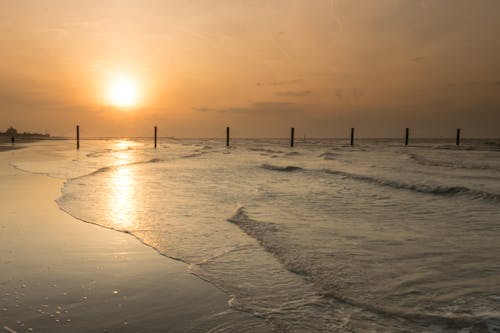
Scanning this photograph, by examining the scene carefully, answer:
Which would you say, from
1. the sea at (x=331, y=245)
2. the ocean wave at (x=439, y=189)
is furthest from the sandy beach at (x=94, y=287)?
the ocean wave at (x=439, y=189)

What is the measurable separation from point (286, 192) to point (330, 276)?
18.1 feet

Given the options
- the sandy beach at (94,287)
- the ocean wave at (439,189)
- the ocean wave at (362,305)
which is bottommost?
the sandy beach at (94,287)

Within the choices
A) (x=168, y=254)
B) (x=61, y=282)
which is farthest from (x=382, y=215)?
(x=61, y=282)

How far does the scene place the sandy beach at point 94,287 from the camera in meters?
2.65

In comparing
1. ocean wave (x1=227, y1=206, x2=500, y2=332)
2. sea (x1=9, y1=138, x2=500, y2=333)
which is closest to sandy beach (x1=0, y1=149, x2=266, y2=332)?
sea (x1=9, y1=138, x2=500, y2=333)

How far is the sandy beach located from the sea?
24 cm

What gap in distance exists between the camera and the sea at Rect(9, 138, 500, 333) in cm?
284

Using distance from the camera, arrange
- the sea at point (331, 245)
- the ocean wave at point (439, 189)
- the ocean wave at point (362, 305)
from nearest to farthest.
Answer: the ocean wave at point (362, 305) → the sea at point (331, 245) → the ocean wave at point (439, 189)

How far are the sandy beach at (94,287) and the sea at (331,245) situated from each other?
0.24 metres

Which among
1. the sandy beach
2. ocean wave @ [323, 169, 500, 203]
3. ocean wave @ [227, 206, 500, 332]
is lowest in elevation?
the sandy beach

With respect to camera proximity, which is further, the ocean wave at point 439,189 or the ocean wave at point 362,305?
the ocean wave at point 439,189

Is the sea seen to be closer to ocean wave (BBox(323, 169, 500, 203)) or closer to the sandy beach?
ocean wave (BBox(323, 169, 500, 203))

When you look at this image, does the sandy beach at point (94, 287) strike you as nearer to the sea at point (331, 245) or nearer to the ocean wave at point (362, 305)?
the sea at point (331, 245)

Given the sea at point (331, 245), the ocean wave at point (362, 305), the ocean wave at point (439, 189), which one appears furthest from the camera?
the ocean wave at point (439, 189)
